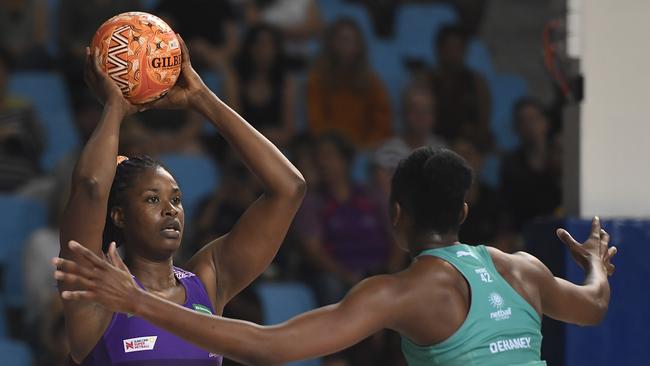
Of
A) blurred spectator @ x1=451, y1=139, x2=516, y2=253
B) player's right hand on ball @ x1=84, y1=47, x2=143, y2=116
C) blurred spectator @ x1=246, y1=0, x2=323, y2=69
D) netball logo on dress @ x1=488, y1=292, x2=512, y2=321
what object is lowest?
blurred spectator @ x1=451, y1=139, x2=516, y2=253

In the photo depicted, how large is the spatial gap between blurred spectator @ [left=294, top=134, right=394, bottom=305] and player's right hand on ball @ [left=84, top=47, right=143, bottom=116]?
405cm

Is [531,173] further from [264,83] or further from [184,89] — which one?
[184,89]

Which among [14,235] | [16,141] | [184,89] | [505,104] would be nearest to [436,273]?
[184,89]

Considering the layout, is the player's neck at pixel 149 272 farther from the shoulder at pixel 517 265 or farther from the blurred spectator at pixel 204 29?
the blurred spectator at pixel 204 29

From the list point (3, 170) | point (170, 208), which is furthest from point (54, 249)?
point (170, 208)

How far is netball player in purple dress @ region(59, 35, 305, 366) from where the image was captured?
384 cm

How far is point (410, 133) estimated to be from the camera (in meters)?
9.23

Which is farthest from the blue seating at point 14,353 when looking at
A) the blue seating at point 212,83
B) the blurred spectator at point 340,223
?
the blue seating at point 212,83

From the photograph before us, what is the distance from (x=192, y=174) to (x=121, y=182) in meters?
4.51

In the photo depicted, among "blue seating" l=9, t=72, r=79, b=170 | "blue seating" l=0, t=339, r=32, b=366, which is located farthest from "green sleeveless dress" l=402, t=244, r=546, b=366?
"blue seating" l=9, t=72, r=79, b=170

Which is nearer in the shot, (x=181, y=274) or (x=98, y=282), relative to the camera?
(x=98, y=282)

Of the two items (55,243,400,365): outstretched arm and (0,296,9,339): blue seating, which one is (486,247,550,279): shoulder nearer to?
(55,243,400,365): outstretched arm

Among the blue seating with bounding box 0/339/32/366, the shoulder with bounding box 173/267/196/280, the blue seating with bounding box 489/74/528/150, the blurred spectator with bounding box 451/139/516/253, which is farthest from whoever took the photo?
the blue seating with bounding box 489/74/528/150

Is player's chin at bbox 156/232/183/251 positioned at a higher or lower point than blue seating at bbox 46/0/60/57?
higher
